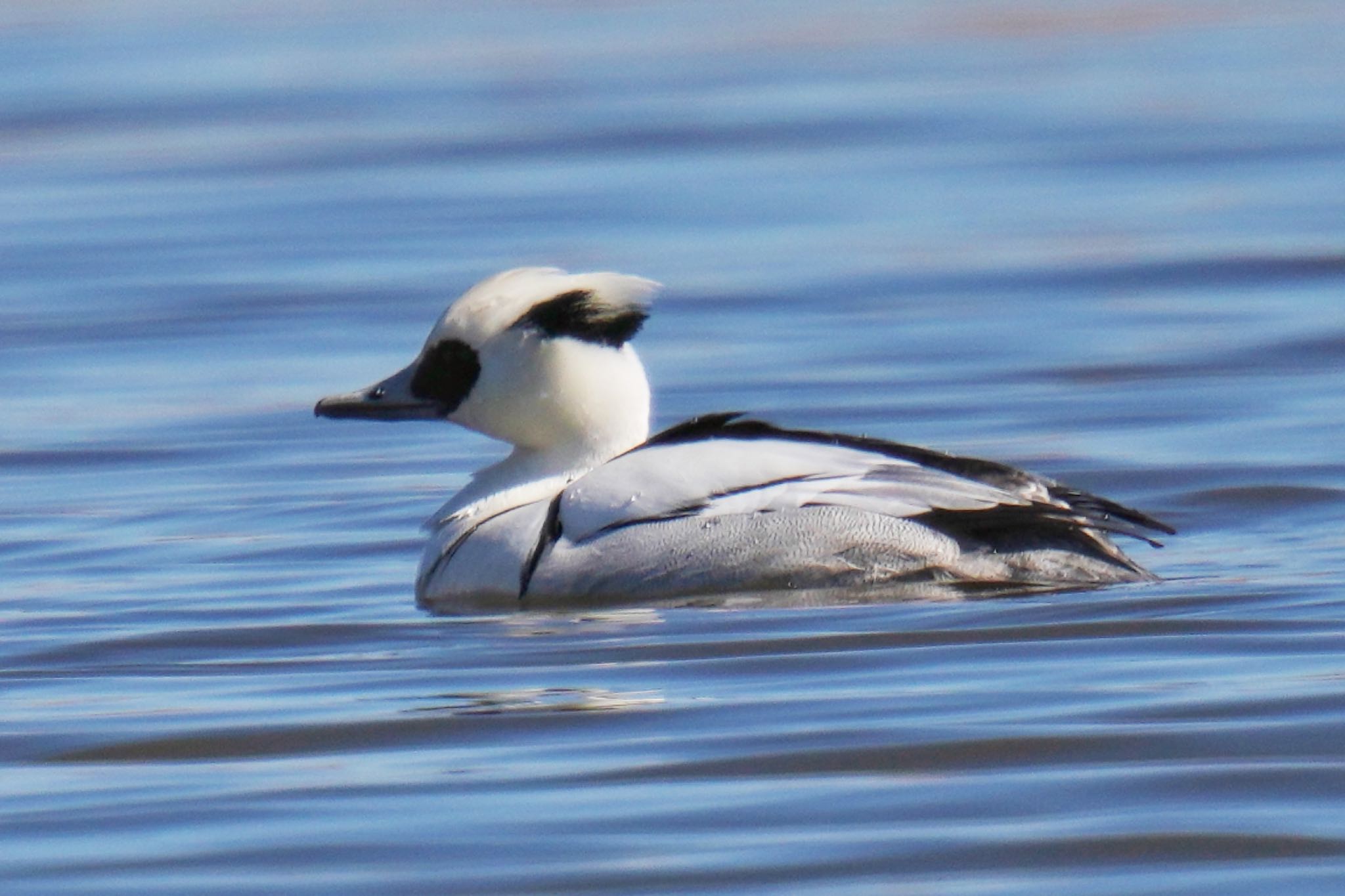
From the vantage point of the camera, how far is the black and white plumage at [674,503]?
7.52m

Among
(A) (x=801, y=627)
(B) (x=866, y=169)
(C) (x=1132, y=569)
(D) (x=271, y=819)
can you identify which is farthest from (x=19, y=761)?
(B) (x=866, y=169)

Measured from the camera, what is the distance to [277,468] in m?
10.3

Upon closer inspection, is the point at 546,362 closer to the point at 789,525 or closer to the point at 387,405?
the point at 387,405

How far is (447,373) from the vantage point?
829cm

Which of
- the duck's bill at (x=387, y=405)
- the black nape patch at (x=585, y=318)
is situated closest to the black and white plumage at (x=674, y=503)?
the black nape patch at (x=585, y=318)

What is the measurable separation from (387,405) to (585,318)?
706 millimetres

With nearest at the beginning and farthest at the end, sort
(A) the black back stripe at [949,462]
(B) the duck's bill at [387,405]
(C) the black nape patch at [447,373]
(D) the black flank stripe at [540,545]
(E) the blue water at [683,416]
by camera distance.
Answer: (E) the blue water at [683,416]
(A) the black back stripe at [949,462]
(D) the black flank stripe at [540,545]
(C) the black nape patch at [447,373]
(B) the duck's bill at [387,405]

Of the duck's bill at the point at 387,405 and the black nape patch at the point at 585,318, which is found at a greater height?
the black nape patch at the point at 585,318

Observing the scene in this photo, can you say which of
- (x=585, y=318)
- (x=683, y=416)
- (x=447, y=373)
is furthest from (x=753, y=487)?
(x=683, y=416)

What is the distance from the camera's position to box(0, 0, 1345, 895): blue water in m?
5.39

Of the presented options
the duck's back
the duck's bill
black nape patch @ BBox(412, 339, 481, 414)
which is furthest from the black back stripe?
the duck's bill

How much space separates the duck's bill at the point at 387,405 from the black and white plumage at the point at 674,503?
0.15 meters

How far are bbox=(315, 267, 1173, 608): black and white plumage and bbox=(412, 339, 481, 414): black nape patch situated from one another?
26mm

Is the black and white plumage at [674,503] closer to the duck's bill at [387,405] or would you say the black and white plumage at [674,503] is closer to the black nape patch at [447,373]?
the black nape patch at [447,373]
